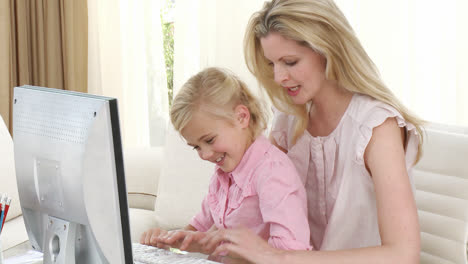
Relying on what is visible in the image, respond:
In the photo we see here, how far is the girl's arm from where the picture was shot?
1271 mm

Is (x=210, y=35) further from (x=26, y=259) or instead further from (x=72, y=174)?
(x=72, y=174)

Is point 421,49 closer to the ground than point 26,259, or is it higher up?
higher up

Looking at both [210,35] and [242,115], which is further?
[210,35]

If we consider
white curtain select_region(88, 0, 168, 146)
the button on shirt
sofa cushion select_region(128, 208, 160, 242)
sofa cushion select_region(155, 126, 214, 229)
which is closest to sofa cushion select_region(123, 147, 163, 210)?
sofa cushion select_region(128, 208, 160, 242)

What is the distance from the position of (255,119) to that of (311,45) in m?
0.23

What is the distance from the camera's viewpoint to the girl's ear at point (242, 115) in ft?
4.86

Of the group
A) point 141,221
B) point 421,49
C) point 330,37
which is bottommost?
point 141,221

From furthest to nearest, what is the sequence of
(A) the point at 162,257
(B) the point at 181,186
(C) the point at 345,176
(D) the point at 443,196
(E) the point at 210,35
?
(E) the point at 210,35
(B) the point at 181,186
(D) the point at 443,196
(C) the point at 345,176
(A) the point at 162,257

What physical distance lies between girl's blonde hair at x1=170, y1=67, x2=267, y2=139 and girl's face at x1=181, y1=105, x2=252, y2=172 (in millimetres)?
14

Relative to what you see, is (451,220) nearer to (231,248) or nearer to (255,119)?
(255,119)

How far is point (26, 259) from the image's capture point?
1.40 meters

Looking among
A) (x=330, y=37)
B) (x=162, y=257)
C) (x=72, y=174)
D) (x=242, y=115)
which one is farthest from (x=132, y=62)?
(x=72, y=174)

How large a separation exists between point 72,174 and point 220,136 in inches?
17.7

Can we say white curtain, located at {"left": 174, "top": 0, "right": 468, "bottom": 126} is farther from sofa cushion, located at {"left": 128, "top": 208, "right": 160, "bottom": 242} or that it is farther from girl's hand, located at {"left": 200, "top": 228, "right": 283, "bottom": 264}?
girl's hand, located at {"left": 200, "top": 228, "right": 283, "bottom": 264}
